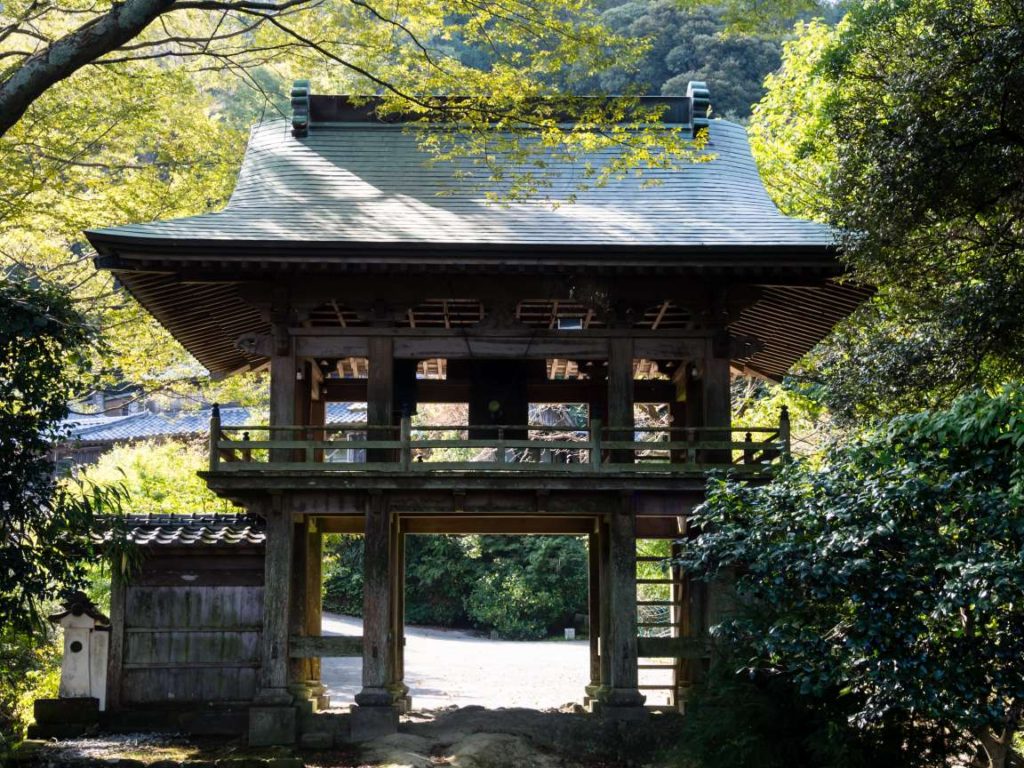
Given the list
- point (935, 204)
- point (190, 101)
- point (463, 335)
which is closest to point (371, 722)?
point (463, 335)

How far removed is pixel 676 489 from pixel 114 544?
632 centimetres

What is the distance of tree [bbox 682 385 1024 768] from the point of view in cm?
840

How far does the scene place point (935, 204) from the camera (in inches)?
478

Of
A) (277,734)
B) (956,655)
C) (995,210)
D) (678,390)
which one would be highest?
(995,210)

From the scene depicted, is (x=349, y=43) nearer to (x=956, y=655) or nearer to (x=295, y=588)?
(x=295, y=588)

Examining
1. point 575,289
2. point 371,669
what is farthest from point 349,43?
point 371,669

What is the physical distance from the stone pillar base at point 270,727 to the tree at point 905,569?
5.68 metres

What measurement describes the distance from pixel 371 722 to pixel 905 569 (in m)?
6.89

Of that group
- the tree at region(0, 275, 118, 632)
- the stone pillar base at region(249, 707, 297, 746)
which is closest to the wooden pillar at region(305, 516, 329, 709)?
the stone pillar base at region(249, 707, 297, 746)

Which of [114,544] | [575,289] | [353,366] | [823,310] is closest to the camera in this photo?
[114,544]

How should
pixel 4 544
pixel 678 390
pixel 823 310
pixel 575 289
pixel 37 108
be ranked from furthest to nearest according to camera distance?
pixel 37 108
pixel 678 390
pixel 823 310
pixel 575 289
pixel 4 544

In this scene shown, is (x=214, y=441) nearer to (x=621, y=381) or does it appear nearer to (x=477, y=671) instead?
(x=621, y=381)

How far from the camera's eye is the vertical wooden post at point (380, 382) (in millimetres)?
14086

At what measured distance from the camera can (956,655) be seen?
861cm
